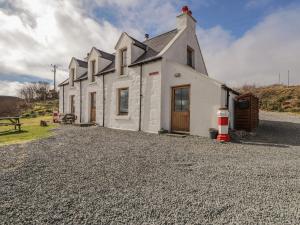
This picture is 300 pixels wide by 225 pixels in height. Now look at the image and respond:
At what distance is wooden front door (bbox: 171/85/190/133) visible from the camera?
9609 mm

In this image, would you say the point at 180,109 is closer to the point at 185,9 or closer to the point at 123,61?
the point at 123,61

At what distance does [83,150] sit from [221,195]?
4.79 metres

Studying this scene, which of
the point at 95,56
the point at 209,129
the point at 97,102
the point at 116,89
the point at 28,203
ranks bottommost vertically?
the point at 28,203

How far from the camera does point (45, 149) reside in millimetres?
6312

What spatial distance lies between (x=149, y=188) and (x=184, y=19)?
40.7ft

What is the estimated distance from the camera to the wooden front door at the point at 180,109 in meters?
9.61

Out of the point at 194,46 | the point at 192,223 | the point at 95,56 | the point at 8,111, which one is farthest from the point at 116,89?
the point at 8,111

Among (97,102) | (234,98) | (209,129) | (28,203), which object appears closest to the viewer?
(28,203)

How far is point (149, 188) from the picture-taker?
3219 mm

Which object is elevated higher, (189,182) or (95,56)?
(95,56)

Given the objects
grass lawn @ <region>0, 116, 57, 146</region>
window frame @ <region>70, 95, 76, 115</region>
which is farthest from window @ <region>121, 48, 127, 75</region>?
window frame @ <region>70, 95, 76, 115</region>

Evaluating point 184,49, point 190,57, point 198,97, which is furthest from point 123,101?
point 190,57

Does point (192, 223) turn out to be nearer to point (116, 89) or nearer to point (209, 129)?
point (209, 129)

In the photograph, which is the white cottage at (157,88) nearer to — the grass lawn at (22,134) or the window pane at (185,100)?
the window pane at (185,100)
